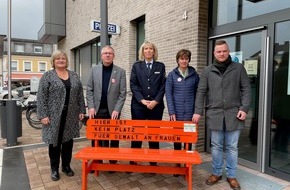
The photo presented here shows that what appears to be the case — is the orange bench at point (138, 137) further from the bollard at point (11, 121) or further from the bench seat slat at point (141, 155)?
the bollard at point (11, 121)

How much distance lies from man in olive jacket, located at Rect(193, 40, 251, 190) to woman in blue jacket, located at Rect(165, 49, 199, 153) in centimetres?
18

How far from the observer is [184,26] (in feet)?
17.3

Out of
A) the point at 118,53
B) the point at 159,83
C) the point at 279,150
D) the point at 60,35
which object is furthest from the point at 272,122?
the point at 60,35

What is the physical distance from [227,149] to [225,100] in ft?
2.20

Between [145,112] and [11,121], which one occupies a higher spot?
[145,112]

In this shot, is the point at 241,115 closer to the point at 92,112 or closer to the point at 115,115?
the point at 115,115

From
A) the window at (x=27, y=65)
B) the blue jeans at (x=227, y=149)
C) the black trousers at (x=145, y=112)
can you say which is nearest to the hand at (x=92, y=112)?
the black trousers at (x=145, y=112)

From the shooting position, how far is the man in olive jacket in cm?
346

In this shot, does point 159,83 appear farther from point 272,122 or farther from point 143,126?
point 272,122

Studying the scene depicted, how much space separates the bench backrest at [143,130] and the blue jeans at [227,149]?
29cm

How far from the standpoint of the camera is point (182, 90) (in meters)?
3.84

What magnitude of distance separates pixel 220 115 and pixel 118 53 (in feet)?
17.3

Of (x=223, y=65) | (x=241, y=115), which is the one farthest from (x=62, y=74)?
(x=241, y=115)

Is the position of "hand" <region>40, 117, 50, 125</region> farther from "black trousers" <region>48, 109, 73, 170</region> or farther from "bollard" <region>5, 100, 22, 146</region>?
"bollard" <region>5, 100, 22, 146</region>
